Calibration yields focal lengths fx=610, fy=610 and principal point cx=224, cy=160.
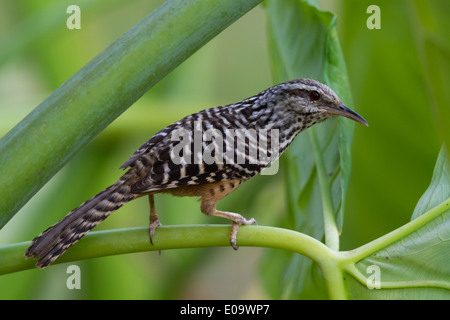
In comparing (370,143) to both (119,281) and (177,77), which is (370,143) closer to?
(177,77)

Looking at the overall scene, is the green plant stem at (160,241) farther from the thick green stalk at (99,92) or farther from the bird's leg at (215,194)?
the bird's leg at (215,194)

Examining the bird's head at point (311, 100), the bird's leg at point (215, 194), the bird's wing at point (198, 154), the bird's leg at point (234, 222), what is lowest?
the bird's leg at point (234, 222)

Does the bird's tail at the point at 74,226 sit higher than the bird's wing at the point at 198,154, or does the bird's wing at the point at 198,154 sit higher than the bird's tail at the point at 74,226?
the bird's wing at the point at 198,154

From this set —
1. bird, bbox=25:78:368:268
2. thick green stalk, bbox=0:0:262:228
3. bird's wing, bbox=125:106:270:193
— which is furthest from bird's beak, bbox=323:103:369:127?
thick green stalk, bbox=0:0:262:228

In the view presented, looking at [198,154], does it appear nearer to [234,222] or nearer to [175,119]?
[234,222]

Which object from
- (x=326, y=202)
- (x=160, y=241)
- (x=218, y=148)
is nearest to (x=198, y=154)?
(x=218, y=148)

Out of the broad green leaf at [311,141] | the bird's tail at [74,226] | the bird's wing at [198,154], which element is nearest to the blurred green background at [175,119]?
the broad green leaf at [311,141]

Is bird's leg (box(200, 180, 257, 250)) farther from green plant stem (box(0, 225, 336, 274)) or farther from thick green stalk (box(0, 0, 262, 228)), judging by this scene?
thick green stalk (box(0, 0, 262, 228))

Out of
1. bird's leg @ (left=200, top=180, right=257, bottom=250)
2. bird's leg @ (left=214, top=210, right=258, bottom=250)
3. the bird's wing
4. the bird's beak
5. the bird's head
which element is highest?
the bird's head
